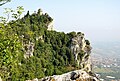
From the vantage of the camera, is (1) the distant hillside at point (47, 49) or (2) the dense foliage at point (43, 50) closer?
(2) the dense foliage at point (43, 50)

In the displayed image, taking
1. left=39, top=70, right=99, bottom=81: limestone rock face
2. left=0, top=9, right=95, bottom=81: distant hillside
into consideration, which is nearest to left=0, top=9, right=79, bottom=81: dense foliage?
left=0, top=9, right=95, bottom=81: distant hillside

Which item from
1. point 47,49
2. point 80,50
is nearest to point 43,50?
point 47,49

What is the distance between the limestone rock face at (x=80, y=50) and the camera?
98.8 m

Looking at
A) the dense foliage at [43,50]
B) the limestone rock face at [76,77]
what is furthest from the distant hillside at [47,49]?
the limestone rock face at [76,77]

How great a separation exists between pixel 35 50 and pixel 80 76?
252 ft

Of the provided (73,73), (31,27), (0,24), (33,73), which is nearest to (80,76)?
(73,73)

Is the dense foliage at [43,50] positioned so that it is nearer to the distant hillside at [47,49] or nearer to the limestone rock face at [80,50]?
the distant hillside at [47,49]

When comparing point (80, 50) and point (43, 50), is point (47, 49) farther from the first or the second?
point (80, 50)

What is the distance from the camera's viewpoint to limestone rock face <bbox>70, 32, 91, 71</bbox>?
9883cm

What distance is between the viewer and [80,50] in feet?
326

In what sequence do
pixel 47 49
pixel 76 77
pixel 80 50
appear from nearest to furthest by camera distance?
pixel 76 77 < pixel 47 49 < pixel 80 50

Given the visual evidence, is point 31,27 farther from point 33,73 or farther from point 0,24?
point 0,24

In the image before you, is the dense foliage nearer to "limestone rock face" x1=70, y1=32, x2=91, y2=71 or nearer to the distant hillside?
the distant hillside

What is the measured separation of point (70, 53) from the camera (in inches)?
3903
